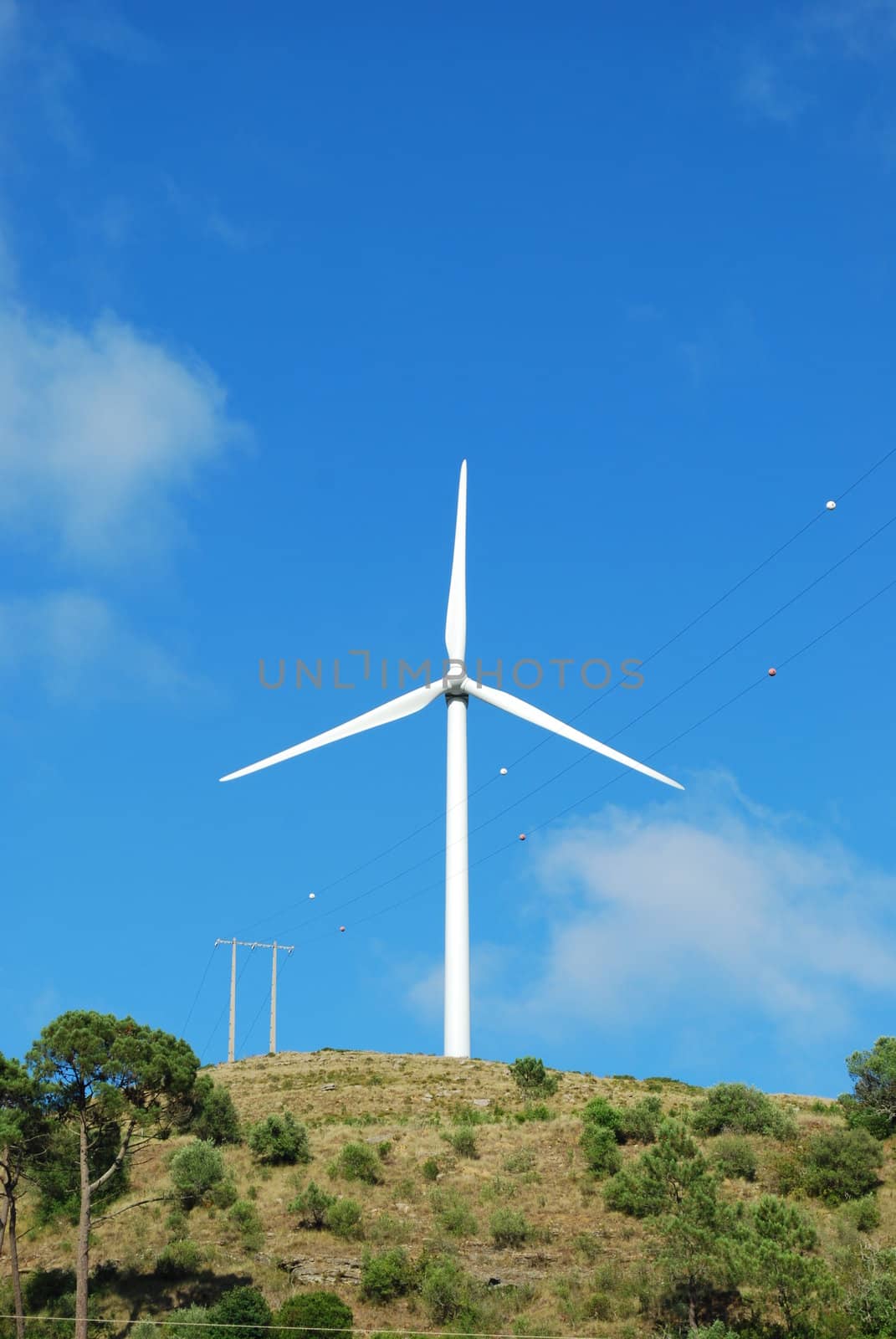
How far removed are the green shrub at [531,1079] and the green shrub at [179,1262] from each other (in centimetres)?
2549

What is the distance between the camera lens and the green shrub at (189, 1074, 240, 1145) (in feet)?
166

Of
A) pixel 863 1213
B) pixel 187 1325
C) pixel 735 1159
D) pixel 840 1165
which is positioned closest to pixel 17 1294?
pixel 187 1325

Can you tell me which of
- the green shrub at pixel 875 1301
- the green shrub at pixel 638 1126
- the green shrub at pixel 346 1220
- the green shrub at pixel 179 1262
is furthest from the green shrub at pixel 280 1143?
the green shrub at pixel 875 1301

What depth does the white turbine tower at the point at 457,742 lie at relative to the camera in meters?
77.1

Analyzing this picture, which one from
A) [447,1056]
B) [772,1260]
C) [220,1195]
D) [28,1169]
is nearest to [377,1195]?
[220,1195]

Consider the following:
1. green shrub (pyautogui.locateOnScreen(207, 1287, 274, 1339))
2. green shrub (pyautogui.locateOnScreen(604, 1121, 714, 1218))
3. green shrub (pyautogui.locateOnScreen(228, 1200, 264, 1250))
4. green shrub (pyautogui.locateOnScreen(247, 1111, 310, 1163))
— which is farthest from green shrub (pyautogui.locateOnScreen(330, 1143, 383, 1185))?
green shrub (pyautogui.locateOnScreen(207, 1287, 274, 1339))

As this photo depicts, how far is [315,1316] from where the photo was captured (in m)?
A: 42.1

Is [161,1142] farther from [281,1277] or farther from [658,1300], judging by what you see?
[658,1300]

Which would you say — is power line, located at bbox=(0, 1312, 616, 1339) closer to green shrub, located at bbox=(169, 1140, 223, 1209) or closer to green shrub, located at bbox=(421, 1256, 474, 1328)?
green shrub, located at bbox=(421, 1256, 474, 1328)

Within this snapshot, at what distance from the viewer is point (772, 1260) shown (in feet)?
135

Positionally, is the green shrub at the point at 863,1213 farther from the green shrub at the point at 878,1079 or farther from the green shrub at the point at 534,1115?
the green shrub at the point at 534,1115

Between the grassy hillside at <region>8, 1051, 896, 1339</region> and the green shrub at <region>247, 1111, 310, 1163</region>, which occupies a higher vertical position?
the green shrub at <region>247, 1111, 310, 1163</region>

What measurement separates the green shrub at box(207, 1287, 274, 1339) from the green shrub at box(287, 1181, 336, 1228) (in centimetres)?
676

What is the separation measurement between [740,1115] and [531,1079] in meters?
15.8
